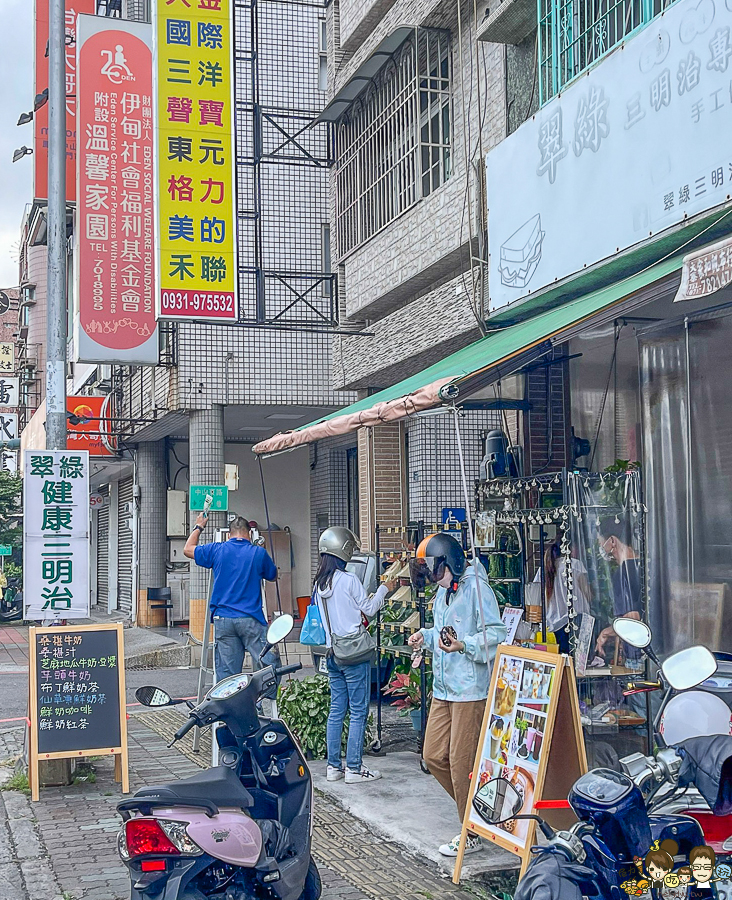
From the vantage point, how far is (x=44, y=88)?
18359 mm

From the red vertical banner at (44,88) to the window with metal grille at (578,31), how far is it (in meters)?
11.1

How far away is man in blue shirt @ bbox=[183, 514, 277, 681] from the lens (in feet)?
29.8

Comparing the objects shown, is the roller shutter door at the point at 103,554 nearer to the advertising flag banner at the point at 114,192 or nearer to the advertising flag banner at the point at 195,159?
the advertising flag banner at the point at 114,192

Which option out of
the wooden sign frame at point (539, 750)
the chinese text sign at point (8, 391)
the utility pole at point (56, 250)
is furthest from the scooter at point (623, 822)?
the chinese text sign at point (8, 391)

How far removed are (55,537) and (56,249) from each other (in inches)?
104

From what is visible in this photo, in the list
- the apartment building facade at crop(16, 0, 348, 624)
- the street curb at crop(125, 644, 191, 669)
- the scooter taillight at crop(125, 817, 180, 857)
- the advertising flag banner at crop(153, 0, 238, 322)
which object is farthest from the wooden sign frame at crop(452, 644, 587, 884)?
the street curb at crop(125, 644, 191, 669)

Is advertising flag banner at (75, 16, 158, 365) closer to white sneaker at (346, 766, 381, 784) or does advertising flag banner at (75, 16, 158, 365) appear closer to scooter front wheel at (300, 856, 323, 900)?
white sneaker at (346, 766, 381, 784)

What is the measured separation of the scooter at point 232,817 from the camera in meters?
4.08

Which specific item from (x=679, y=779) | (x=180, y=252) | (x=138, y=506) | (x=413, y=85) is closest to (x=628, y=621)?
(x=679, y=779)

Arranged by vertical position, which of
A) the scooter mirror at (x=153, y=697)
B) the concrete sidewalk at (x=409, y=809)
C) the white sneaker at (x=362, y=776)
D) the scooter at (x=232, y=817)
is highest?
the scooter mirror at (x=153, y=697)

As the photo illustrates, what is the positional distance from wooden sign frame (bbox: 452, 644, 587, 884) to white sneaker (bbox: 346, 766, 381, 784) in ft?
7.46

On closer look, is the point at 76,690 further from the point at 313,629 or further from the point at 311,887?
the point at 311,887

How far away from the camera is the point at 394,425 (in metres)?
14.4

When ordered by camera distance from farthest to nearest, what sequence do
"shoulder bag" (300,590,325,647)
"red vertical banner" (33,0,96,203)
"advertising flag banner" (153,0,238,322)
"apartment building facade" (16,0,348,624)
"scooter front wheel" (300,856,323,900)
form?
"red vertical banner" (33,0,96,203)
"apartment building facade" (16,0,348,624)
"advertising flag banner" (153,0,238,322)
"shoulder bag" (300,590,325,647)
"scooter front wheel" (300,856,323,900)
